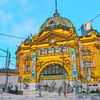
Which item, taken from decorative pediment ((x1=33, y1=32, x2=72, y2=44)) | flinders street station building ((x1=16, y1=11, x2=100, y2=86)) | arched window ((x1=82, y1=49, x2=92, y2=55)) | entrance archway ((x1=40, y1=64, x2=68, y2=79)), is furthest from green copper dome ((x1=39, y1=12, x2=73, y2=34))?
entrance archway ((x1=40, y1=64, x2=68, y2=79))

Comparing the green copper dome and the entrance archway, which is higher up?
the green copper dome

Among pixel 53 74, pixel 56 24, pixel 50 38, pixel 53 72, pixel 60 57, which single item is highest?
pixel 56 24

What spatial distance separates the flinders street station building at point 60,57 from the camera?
1689 inches

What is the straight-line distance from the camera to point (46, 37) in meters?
49.0

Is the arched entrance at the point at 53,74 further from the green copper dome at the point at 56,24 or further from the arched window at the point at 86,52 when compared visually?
the green copper dome at the point at 56,24

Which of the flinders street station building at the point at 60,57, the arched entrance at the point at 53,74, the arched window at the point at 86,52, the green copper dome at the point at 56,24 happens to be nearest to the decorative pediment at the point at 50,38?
the flinders street station building at the point at 60,57

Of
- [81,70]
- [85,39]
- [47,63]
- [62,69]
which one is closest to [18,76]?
[47,63]

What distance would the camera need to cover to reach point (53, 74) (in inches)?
1797

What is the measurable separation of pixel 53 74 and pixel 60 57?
16.4ft

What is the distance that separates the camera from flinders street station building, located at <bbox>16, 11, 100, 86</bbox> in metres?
42.9

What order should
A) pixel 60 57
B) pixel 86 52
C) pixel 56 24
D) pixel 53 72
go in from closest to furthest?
pixel 86 52 < pixel 60 57 < pixel 53 72 < pixel 56 24

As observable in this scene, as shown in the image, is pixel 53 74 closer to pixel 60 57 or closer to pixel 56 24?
pixel 60 57

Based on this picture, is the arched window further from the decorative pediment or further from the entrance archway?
the entrance archway

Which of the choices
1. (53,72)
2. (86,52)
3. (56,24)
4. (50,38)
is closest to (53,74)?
(53,72)
